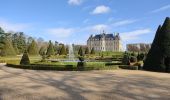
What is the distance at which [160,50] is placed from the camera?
794 inches

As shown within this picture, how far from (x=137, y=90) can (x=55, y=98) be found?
3546 millimetres

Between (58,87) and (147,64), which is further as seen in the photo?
(147,64)

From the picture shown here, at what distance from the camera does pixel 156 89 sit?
11.1m

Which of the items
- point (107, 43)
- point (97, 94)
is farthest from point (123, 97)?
point (107, 43)

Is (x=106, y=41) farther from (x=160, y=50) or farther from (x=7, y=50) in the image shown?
(x=160, y=50)

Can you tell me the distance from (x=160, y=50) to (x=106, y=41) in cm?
9706

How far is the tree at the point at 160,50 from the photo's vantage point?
19875 mm

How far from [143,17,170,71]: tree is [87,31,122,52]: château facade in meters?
94.1

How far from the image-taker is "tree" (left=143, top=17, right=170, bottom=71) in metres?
19.9

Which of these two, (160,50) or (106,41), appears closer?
(160,50)

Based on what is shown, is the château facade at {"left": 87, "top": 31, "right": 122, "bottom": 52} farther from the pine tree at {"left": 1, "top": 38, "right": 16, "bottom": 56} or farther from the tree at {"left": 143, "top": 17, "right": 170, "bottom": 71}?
the tree at {"left": 143, "top": 17, "right": 170, "bottom": 71}

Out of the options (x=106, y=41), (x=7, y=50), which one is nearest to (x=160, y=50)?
(x=7, y=50)

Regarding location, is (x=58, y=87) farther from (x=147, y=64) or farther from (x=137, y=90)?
(x=147, y=64)

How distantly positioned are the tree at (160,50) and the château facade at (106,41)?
9412cm
